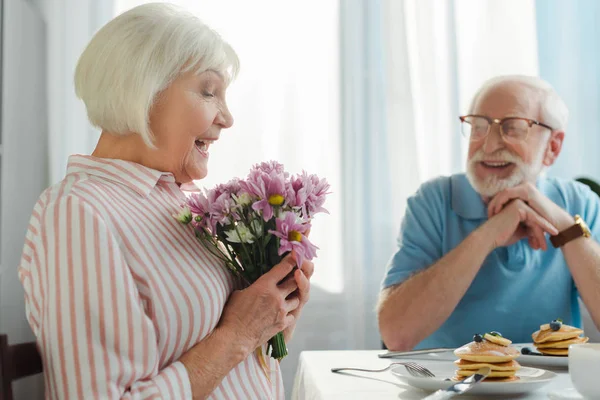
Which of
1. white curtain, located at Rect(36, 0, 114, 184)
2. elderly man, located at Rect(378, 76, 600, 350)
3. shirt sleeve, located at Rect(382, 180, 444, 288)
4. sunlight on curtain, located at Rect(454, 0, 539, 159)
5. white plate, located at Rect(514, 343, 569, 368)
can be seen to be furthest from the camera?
sunlight on curtain, located at Rect(454, 0, 539, 159)

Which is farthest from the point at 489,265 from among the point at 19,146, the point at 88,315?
the point at 19,146

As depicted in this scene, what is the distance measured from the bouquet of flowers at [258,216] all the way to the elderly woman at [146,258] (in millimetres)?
39

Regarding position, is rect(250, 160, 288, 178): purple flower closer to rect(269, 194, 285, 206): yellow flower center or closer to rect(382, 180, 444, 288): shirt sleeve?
rect(269, 194, 285, 206): yellow flower center

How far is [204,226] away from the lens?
3.87 feet

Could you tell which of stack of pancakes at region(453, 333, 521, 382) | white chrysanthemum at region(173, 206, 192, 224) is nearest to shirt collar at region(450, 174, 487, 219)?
stack of pancakes at region(453, 333, 521, 382)

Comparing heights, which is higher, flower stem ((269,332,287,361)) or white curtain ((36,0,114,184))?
white curtain ((36,0,114,184))

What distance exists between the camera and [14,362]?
100cm

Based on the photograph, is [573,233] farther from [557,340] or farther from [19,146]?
[19,146]

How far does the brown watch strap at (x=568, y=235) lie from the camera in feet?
6.79

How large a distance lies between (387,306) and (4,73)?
1549mm

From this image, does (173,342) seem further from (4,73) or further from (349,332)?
(349,332)

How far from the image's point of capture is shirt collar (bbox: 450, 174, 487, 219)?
2.24 m

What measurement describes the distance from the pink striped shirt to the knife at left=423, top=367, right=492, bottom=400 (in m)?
0.34

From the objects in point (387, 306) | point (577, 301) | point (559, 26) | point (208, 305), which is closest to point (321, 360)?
point (387, 306)
